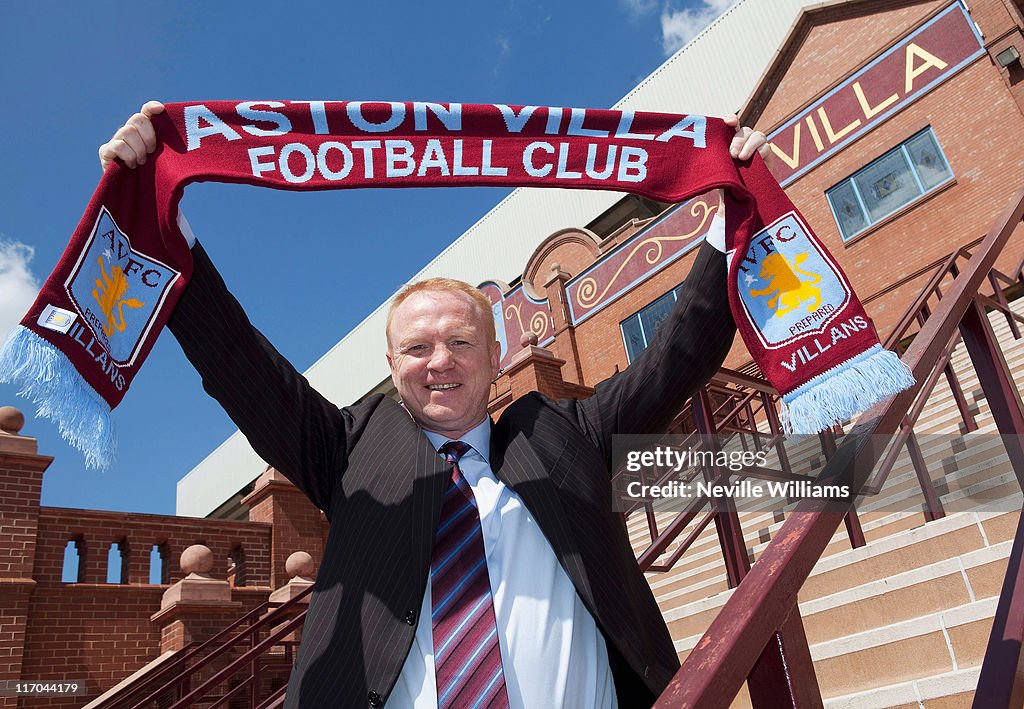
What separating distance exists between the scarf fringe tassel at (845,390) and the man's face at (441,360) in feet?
3.02

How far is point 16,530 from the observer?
300 inches

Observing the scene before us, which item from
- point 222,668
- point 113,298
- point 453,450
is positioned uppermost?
point 113,298

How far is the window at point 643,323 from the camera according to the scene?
650 inches

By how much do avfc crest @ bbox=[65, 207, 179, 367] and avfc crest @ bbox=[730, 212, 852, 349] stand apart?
1.65 m

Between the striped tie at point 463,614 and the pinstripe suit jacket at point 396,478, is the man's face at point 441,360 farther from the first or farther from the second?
the striped tie at point 463,614

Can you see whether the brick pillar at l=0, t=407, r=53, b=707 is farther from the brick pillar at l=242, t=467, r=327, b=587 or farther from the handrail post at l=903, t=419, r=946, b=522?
the handrail post at l=903, t=419, r=946, b=522

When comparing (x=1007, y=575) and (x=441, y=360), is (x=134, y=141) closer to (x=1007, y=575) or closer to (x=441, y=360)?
(x=441, y=360)

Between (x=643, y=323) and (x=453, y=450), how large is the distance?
15.4 metres

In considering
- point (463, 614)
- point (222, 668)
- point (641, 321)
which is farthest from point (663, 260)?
point (463, 614)

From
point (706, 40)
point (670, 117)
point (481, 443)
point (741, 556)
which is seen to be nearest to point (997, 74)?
point (706, 40)

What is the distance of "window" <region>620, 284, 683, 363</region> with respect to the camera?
16.5 metres

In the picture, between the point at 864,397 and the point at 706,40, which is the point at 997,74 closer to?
the point at 706,40

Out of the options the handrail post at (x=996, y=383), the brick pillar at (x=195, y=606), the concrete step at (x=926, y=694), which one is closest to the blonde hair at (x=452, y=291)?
the handrail post at (x=996, y=383)

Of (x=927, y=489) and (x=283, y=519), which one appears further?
(x=283, y=519)
